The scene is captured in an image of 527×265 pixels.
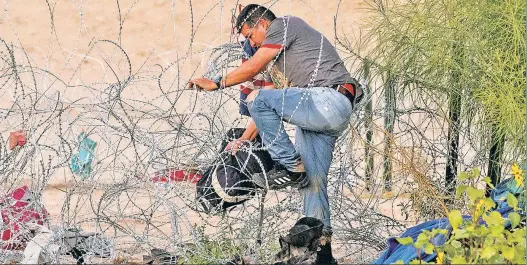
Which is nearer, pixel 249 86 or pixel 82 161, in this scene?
pixel 249 86

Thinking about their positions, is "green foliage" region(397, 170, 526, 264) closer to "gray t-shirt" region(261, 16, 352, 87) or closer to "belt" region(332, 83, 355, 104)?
"belt" region(332, 83, 355, 104)

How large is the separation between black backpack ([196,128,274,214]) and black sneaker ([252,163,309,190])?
1.9 inches

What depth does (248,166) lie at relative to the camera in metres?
6.93

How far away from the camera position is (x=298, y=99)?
6.82m

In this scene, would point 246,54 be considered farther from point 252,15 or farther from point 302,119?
point 302,119

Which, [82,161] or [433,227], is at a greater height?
[82,161]

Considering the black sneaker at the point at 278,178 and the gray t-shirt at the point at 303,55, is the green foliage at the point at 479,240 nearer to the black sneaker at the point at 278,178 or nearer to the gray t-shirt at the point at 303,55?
the black sneaker at the point at 278,178

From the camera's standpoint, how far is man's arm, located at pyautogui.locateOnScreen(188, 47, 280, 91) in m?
6.75

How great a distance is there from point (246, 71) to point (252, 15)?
1.28 feet

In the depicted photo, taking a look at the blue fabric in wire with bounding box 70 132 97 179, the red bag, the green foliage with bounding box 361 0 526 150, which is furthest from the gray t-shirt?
the red bag

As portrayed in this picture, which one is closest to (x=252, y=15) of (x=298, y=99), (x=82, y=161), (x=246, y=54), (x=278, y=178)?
(x=246, y=54)

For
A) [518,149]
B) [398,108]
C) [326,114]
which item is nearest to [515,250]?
[326,114]

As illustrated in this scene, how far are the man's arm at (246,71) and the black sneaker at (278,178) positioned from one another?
1.70 feet

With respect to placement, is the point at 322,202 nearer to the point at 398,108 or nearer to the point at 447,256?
the point at 447,256
